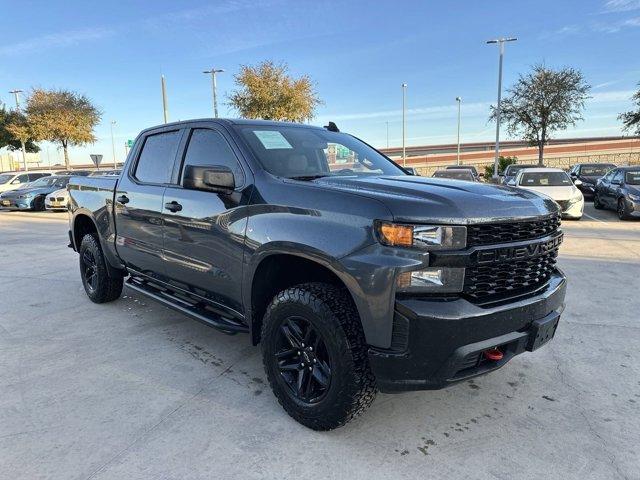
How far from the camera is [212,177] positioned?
9.96 ft

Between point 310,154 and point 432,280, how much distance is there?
1.61 meters

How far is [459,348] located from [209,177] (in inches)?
71.3

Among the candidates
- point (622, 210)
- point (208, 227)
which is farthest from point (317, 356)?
point (622, 210)

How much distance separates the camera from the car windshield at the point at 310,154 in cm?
327

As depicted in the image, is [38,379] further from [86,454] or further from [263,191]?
[263,191]

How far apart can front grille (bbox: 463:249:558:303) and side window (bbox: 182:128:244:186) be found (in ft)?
5.27

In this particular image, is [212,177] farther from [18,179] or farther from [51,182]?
[18,179]

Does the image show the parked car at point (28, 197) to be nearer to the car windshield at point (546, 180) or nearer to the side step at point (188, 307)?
the car windshield at point (546, 180)

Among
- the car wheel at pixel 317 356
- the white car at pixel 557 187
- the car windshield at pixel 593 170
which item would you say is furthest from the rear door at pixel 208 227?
the car windshield at pixel 593 170

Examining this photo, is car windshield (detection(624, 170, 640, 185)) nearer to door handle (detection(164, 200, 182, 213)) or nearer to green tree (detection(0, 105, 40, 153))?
door handle (detection(164, 200, 182, 213))

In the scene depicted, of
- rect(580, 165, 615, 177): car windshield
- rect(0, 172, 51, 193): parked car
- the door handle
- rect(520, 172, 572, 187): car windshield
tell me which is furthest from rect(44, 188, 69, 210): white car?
rect(580, 165, 615, 177): car windshield

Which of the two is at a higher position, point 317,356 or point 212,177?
point 212,177

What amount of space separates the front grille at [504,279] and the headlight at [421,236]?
185 millimetres

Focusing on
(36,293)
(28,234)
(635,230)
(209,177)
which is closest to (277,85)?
(28,234)
